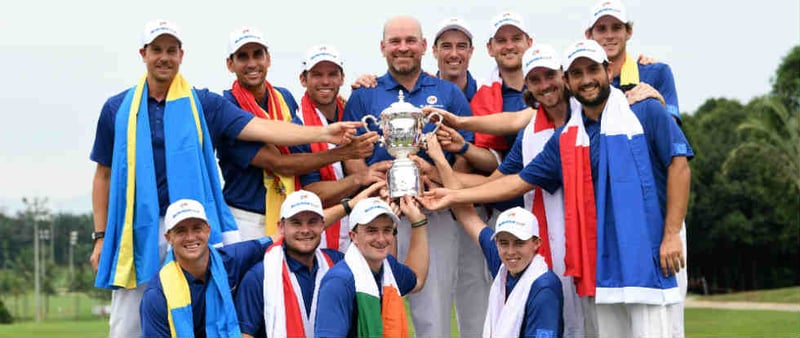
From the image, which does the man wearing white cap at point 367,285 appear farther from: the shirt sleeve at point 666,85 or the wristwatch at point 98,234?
the shirt sleeve at point 666,85

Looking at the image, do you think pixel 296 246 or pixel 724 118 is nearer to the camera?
pixel 296 246

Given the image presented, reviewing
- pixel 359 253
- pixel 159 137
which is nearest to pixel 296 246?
pixel 359 253

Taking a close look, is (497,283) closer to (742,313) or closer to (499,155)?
(499,155)

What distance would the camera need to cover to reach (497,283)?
7.67 metres

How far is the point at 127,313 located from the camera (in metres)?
7.89

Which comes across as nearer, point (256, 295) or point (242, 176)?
point (256, 295)

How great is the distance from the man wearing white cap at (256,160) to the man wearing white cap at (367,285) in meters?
0.92

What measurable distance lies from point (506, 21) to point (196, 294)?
3.51 metres

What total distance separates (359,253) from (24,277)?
4910cm

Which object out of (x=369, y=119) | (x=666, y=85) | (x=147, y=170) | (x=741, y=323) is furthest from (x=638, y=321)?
(x=741, y=323)

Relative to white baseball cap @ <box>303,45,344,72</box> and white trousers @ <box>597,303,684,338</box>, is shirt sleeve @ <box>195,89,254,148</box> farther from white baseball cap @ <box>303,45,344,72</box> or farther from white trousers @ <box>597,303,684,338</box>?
white trousers @ <box>597,303,684,338</box>

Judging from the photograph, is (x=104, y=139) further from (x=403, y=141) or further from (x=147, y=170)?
(x=403, y=141)

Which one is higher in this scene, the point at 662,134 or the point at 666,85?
the point at 666,85

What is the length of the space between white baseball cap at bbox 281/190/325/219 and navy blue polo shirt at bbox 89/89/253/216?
87cm
